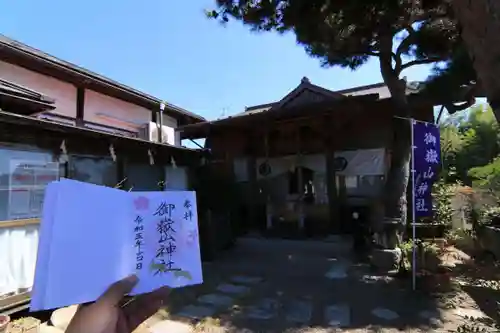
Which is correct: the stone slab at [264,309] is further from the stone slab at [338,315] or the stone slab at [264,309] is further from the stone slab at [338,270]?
the stone slab at [338,270]

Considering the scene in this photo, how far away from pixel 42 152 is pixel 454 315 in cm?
661

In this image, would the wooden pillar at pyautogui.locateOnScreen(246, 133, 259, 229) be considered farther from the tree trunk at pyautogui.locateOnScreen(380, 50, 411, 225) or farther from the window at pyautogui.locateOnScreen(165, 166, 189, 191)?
the tree trunk at pyautogui.locateOnScreen(380, 50, 411, 225)

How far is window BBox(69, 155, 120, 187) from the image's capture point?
6.27 m

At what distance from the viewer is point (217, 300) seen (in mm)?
5551

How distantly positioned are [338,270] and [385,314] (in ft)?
7.63

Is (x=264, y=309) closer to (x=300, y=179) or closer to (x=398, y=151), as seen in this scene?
(x=398, y=151)

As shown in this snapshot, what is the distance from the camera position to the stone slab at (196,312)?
4898 mm

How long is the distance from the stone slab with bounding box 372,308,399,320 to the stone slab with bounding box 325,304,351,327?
0.37m

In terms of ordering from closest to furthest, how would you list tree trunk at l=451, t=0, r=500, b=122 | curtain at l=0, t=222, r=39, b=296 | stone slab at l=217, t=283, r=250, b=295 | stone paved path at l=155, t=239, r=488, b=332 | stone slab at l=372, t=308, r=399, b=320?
tree trunk at l=451, t=0, r=500, b=122 → stone paved path at l=155, t=239, r=488, b=332 → stone slab at l=372, t=308, r=399, b=320 → curtain at l=0, t=222, r=39, b=296 → stone slab at l=217, t=283, r=250, b=295

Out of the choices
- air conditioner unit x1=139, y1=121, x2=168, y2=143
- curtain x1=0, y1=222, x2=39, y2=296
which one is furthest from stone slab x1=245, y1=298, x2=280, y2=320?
air conditioner unit x1=139, y1=121, x2=168, y2=143

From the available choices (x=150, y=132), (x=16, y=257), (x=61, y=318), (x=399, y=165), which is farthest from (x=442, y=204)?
(x=16, y=257)

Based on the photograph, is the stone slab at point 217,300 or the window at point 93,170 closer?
the stone slab at point 217,300

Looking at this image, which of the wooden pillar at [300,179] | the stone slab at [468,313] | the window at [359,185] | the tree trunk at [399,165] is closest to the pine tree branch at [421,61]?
the tree trunk at [399,165]

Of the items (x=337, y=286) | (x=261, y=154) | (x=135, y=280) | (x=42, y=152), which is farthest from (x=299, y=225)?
(x=135, y=280)
